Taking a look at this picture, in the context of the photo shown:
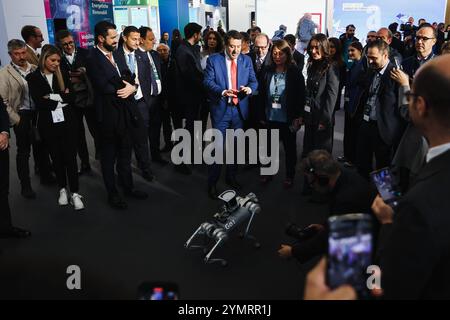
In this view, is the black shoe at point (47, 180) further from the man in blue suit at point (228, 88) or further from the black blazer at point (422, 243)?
the black blazer at point (422, 243)

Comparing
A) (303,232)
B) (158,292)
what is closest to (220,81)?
(303,232)

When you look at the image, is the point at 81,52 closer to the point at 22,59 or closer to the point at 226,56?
the point at 22,59

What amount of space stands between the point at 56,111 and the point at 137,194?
1082 millimetres

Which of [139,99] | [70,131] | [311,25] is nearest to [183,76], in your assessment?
[139,99]

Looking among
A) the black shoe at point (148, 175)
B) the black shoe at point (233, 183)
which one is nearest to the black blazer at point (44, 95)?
the black shoe at point (148, 175)

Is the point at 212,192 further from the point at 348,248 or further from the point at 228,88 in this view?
the point at 348,248

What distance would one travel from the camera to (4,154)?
3035 millimetres

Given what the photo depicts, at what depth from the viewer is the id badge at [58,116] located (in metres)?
3.53

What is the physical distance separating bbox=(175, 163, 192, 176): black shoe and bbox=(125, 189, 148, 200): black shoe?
73 cm

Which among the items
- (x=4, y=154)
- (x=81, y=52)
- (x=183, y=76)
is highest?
(x=81, y=52)

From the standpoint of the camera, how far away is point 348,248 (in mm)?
688

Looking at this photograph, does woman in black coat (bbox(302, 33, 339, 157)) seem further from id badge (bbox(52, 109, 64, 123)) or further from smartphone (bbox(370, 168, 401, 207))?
id badge (bbox(52, 109, 64, 123))

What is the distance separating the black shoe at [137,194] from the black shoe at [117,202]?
22 cm

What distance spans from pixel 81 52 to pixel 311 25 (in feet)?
14.7
